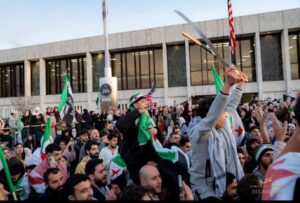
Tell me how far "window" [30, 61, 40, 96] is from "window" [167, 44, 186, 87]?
583 inches

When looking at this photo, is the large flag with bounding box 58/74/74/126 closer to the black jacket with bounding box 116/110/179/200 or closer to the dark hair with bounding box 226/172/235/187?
the black jacket with bounding box 116/110/179/200

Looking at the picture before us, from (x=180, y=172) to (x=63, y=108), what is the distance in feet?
26.6

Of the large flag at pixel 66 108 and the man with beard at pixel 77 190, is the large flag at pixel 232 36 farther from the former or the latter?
the large flag at pixel 66 108

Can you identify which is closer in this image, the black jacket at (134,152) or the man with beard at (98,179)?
the black jacket at (134,152)

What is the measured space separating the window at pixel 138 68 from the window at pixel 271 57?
899cm

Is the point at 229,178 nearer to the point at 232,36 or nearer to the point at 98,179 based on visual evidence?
the point at 98,179

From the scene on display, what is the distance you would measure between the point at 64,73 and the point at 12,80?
22.5 feet

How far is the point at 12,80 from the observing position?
1587 inches

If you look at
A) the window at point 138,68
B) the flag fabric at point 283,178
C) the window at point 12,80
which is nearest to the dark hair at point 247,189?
the flag fabric at point 283,178

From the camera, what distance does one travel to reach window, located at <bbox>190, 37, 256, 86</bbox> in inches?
1202

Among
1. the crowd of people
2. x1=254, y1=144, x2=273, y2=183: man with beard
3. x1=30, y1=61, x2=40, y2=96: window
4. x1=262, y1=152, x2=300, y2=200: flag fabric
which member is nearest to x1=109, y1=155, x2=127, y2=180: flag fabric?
the crowd of people

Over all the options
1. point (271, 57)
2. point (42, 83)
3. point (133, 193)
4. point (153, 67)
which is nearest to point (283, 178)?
point (133, 193)

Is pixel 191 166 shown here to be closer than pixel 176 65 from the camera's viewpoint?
Yes

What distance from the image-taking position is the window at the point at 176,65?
1268 inches
